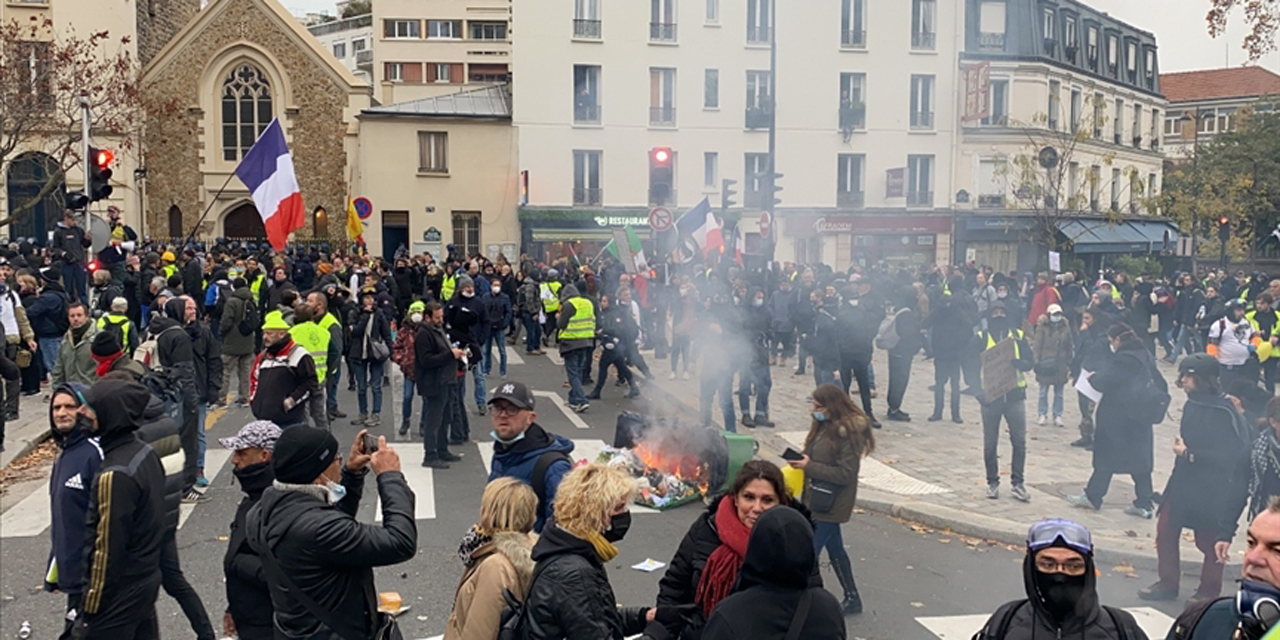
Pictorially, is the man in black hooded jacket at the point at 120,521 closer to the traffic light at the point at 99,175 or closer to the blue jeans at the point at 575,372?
the blue jeans at the point at 575,372

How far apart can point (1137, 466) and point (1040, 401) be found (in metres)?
4.79

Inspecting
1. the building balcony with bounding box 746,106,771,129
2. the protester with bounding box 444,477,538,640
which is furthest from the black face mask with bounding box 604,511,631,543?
the building balcony with bounding box 746,106,771,129

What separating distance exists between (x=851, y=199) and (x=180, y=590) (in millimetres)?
34811

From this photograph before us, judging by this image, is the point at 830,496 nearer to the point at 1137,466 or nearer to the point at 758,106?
the point at 1137,466

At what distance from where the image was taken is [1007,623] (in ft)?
10.1

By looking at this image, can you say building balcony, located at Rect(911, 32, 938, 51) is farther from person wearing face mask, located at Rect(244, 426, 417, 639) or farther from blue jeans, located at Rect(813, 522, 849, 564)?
person wearing face mask, located at Rect(244, 426, 417, 639)

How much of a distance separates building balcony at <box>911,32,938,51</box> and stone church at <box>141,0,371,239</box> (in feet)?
71.4

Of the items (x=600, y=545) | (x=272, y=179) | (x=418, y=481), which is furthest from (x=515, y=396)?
(x=272, y=179)

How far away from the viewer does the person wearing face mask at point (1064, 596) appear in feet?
9.74

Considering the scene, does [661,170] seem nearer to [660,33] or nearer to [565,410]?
[565,410]

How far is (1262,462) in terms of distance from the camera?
5.86 metres

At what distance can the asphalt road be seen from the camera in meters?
6.00

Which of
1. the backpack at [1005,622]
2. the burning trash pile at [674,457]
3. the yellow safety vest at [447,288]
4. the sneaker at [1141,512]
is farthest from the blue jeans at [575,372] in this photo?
the backpack at [1005,622]

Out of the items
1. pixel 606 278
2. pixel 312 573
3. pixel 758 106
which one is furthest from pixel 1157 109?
pixel 312 573
